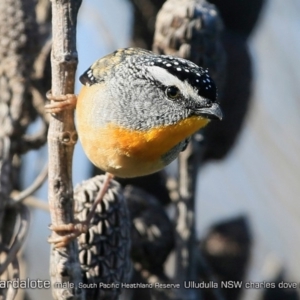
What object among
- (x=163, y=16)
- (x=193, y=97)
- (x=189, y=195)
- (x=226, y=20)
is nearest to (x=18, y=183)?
(x=189, y=195)

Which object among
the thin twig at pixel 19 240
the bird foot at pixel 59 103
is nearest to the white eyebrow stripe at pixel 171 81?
the bird foot at pixel 59 103

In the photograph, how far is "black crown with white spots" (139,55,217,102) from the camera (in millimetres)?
1391

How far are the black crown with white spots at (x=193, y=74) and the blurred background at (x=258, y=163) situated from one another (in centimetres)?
93

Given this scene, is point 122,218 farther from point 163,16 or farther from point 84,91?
point 163,16

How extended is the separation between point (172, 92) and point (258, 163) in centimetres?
110

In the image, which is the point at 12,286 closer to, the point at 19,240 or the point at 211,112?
the point at 19,240

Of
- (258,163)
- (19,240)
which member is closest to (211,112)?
(19,240)

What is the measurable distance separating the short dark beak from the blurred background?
0.94 m

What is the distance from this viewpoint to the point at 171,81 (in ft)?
4.74

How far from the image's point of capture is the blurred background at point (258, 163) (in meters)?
2.36

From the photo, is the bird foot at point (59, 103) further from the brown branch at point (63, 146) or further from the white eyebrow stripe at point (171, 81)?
the white eyebrow stripe at point (171, 81)

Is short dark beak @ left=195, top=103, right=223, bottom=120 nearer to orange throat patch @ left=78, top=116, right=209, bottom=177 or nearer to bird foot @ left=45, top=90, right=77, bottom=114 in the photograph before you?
orange throat patch @ left=78, top=116, right=209, bottom=177

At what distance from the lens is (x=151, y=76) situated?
1492 mm

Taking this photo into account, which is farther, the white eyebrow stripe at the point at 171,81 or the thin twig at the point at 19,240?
the thin twig at the point at 19,240
